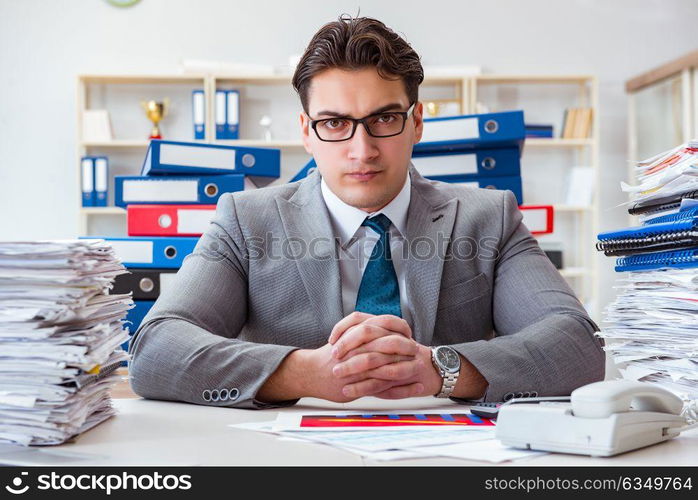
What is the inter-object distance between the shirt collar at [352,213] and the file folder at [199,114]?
137 inches

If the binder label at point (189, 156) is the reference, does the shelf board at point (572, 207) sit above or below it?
below

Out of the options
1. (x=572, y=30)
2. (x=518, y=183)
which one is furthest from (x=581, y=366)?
(x=572, y=30)

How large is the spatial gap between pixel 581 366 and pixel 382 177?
1.73 feet

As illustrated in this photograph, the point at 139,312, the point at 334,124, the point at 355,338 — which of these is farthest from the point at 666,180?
the point at 139,312

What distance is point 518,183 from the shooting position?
7.59ft

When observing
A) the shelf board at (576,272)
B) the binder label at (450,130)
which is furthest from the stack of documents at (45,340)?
the shelf board at (576,272)

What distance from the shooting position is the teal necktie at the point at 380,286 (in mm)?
1617

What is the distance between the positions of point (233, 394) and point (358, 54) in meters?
0.72

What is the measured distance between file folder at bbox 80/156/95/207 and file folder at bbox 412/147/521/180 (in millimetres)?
3191

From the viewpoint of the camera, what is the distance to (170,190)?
2.25m

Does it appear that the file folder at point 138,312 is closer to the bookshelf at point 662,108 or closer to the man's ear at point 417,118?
the man's ear at point 417,118

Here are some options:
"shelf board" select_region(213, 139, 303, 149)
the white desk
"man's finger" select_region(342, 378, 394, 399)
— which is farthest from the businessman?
"shelf board" select_region(213, 139, 303, 149)

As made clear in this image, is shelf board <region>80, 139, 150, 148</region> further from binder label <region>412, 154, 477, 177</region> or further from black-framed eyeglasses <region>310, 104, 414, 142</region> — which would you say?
black-framed eyeglasses <region>310, 104, 414, 142</region>

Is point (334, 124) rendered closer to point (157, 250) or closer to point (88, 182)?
point (157, 250)
